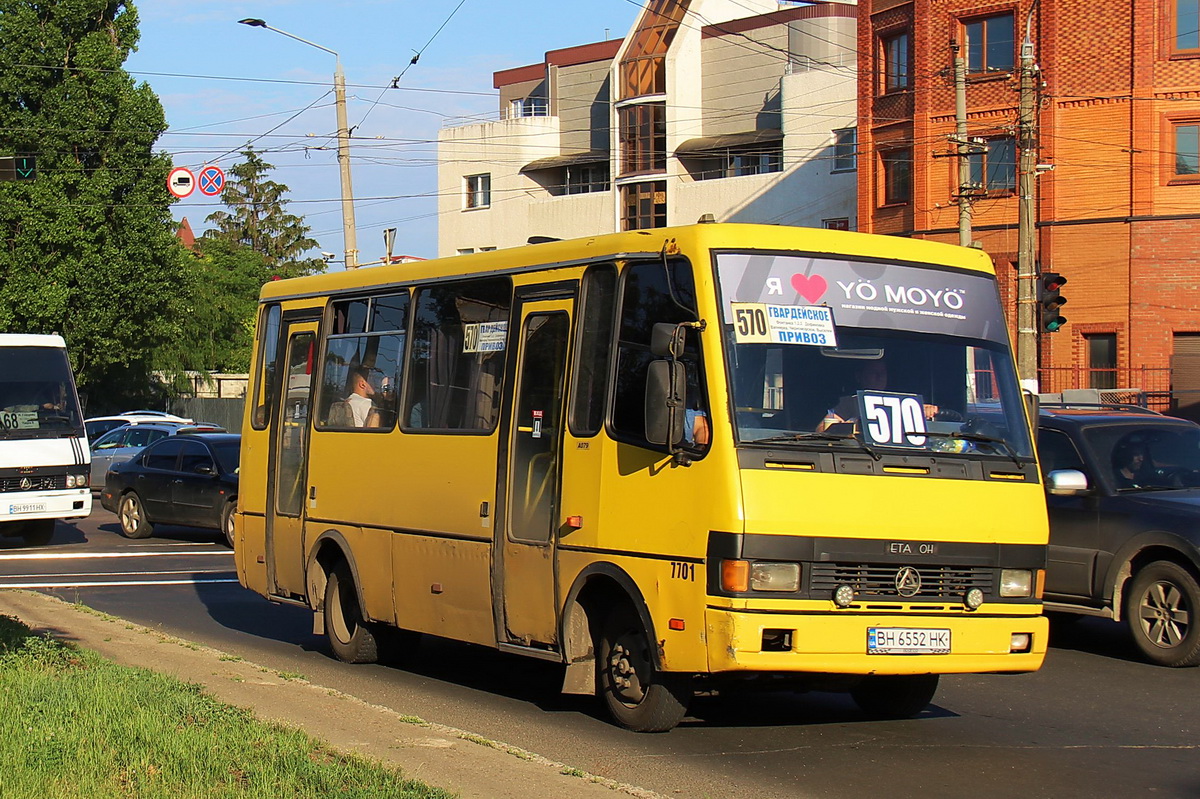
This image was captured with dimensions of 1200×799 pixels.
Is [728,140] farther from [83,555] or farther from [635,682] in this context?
[635,682]

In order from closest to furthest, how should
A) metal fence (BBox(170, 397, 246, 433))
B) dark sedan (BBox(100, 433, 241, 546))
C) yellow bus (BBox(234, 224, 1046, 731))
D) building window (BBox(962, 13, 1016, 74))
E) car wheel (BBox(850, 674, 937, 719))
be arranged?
yellow bus (BBox(234, 224, 1046, 731)), car wheel (BBox(850, 674, 937, 719)), dark sedan (BBox(100, 433, 241, 546)), building window (BBox(962, 13, 1016, 74)), metal fence (BBox(170, 397, 246, 433))

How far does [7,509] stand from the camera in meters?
21.1

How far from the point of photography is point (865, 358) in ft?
27.0

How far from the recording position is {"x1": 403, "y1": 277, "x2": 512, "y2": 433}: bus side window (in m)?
9.95

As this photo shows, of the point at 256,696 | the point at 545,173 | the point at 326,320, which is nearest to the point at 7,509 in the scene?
the point at 326,320

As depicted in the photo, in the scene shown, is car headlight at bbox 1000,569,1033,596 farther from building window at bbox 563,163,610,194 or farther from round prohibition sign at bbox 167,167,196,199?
building window at bbox 563,163,610,194

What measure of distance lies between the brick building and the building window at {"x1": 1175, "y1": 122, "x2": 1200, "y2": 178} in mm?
35

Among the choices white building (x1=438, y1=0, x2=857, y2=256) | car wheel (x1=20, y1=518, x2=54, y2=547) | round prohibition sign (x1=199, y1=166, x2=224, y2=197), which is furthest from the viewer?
white building (x1=438, y1=0, x2=857, y2=256)

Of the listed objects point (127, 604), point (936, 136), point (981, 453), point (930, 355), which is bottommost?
point (127, 604)

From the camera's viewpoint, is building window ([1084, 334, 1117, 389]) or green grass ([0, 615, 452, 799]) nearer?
green grass ([0, 615, 452, 799])

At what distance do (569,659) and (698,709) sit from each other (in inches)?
47.0

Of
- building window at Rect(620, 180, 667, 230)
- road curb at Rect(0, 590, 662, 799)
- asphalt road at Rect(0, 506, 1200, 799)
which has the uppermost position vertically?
building window at Rect(620, 180, 667, 230)

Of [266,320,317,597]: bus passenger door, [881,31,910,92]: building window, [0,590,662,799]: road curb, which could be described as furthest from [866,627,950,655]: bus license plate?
[881,31,910,92]: building window

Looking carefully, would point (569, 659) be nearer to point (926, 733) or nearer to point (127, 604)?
point (926, 733)
